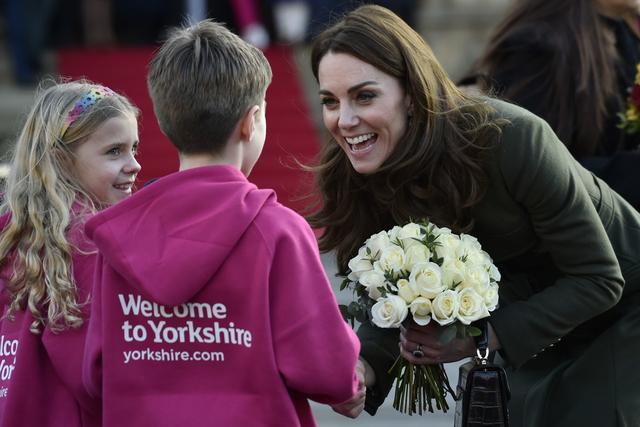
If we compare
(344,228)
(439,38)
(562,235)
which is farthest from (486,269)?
(439,38)

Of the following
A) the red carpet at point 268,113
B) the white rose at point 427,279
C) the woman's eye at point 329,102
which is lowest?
the red carpet at point 268,113

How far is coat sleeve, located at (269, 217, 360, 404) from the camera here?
9.55ft

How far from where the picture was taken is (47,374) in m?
3.33

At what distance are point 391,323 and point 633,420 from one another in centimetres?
75

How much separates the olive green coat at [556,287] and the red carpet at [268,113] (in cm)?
506

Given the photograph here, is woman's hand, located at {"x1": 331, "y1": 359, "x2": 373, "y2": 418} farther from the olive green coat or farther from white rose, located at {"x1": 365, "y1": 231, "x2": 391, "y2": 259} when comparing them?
white rose, located at {"x1": 365, "y1": 231, "x2": 391, "y2": 259}

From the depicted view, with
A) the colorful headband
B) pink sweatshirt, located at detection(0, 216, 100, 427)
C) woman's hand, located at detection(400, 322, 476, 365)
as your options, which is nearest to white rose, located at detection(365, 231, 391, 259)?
woman's hand, located at detection(400, 322, 476, 365)

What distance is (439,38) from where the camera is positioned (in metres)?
12.0

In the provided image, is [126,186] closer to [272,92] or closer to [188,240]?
[188,240]

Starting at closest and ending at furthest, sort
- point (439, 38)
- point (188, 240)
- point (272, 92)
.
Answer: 1. point (188, 240)
2. point (272, 92)
3. point (439, 38)

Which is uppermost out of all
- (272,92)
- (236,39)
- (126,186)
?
(236,39)

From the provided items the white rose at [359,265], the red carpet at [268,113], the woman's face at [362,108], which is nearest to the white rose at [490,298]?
the white rose at [359,265]

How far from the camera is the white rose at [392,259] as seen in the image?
3.38 metres

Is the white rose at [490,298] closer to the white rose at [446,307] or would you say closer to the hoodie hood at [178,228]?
the white rose at [446,307]
